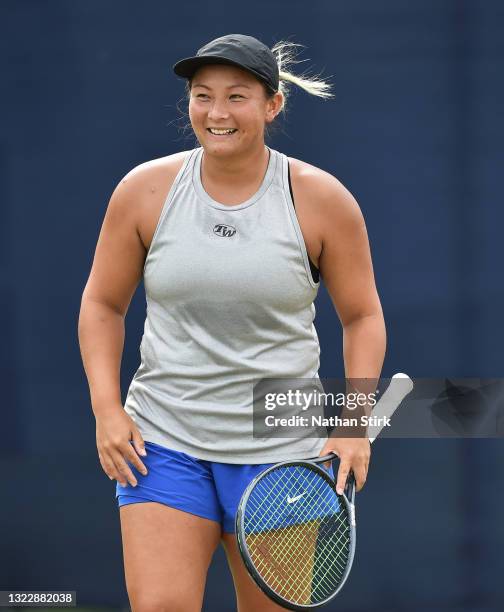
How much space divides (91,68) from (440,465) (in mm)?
1728

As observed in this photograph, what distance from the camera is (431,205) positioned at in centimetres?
427

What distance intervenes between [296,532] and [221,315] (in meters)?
0.53

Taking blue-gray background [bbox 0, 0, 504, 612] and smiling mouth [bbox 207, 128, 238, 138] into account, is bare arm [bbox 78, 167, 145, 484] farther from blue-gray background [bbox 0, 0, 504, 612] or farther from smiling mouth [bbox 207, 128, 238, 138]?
blue-gray background [bbox 0, 0, 504, 612]

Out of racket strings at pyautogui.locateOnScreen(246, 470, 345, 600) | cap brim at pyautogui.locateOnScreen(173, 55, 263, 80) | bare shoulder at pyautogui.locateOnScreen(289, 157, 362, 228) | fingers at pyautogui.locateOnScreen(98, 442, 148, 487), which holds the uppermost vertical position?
cap brim at pyautogui.locateOnScreen(173, 55, 263, 80)

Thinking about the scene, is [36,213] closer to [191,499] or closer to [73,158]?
[73,158]

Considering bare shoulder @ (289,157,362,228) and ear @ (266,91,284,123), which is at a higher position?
ear @ (266,91,284,123)

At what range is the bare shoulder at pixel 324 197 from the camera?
3002 mm

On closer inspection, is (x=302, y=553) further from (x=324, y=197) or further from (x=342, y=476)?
(x=324, y=197)

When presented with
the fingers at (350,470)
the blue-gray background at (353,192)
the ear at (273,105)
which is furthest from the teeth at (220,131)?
the blue-gray background at (353,192)

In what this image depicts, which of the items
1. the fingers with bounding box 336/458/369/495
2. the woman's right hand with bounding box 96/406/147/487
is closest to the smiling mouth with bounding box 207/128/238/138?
the woman's right hand with bounding box 96/406/147/487

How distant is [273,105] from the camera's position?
304 cm

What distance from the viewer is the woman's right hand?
2965mm

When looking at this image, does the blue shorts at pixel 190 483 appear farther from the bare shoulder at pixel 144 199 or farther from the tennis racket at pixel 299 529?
the bare shoulder at pixel 144 199

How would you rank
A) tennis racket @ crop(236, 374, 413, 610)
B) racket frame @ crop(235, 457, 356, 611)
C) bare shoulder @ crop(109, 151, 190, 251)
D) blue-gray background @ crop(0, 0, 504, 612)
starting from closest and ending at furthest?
racket frame @ crop(235, 457, 356, 611) → tennis racket @ crop(236, 374, 413, 610) → bare shoulder @ crop(109, 151, 190, 251) → blue-gray background @ crop(0, 0, 504, 612)
